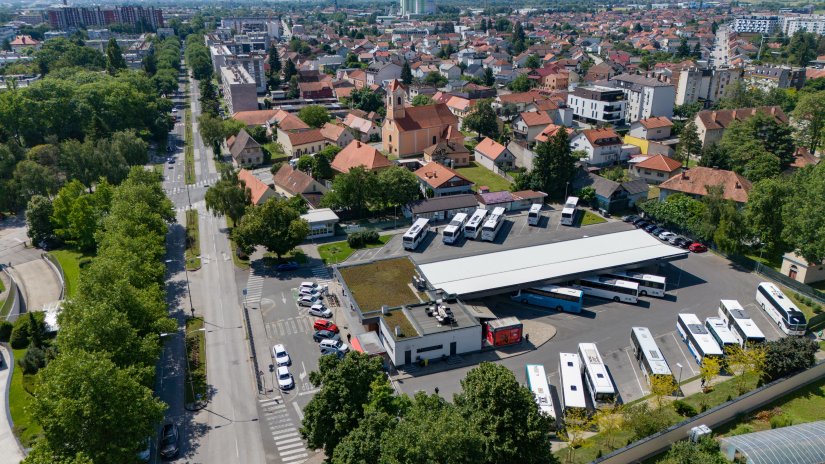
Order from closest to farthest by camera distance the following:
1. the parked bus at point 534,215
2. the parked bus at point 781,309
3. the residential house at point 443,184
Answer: the parked bus at point 781,309 < the parked bus at point 534,215 < the residential house at point 443,184

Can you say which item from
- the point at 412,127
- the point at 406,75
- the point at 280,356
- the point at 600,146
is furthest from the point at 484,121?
the point at 280,356

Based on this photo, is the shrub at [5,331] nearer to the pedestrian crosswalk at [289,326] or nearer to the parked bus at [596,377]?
the pedestrian crosswalk at [289,326]

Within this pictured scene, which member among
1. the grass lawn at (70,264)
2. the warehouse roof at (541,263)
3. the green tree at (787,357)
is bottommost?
the grass lawn at (70,264)

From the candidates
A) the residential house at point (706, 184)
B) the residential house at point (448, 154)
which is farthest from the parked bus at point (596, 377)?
the residential house at point (448, 154)

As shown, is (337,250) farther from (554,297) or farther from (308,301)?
(554,297)

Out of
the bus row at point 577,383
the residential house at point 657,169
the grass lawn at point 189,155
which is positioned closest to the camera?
the bus row at point 577,383

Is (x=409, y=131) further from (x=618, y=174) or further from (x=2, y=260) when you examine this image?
(x=2, y=260)
